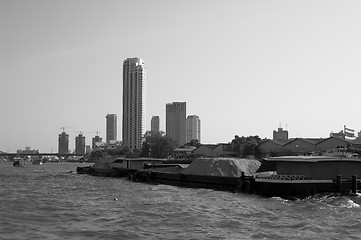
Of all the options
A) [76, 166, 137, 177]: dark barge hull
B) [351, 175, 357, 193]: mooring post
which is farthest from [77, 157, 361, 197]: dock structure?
[76, 166, 137, 177]: dark barge hull

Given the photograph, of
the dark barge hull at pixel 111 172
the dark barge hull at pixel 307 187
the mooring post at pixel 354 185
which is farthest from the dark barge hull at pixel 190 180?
the dark barge hull at pixel 111 172

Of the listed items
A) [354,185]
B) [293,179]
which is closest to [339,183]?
[354,185]

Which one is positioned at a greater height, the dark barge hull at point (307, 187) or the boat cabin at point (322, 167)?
the boat cabin at point (322, 167)

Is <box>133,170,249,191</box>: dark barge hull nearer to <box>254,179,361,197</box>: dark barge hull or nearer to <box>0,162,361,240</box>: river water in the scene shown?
<box>254,179,361,197</box>: dark barge hull

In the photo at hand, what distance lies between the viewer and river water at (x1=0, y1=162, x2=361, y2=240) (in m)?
24.0

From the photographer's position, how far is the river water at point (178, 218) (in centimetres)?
2402

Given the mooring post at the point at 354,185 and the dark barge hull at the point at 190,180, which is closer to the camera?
the mooring post at the point at 354,185

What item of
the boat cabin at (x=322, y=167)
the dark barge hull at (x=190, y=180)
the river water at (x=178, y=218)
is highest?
the boat cabin at (x=322, y=167)

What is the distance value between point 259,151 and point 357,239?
104 m

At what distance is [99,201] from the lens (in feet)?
127

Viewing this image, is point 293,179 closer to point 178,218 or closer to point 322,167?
point 322,167

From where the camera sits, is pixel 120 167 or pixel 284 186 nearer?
pixel 284 186

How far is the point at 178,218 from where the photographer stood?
95.0 ft

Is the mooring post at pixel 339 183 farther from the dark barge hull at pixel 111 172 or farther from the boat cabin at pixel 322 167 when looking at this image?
the dark barge hull at pixel 111 172
